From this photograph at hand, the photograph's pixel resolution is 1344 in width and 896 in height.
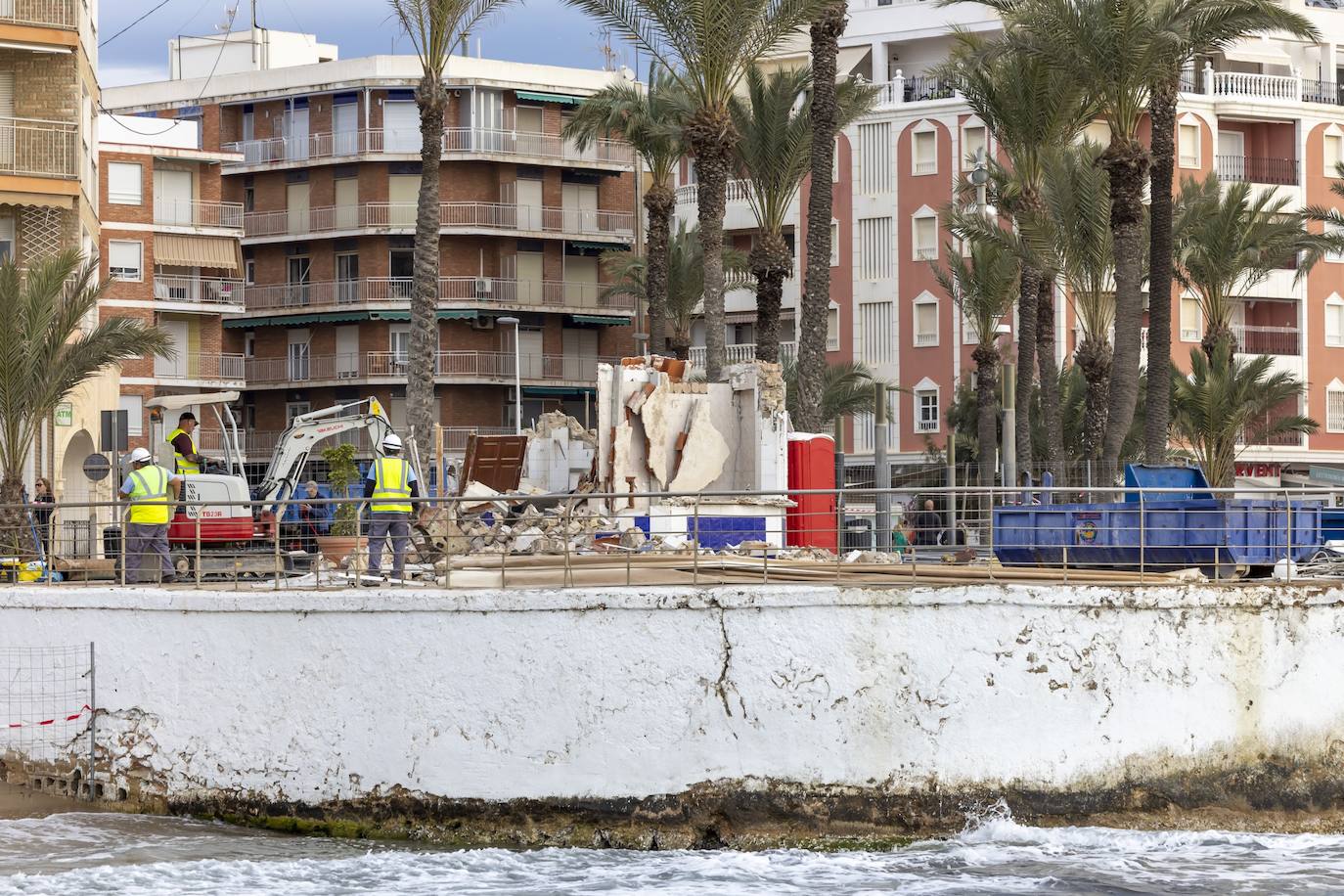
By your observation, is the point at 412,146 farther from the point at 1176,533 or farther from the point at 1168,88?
the point at 1176,533

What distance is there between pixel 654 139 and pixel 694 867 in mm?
29189

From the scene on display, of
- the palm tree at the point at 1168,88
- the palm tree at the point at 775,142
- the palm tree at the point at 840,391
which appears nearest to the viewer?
the palm tree at the point at 1168,88

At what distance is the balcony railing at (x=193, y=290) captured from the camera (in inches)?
2144

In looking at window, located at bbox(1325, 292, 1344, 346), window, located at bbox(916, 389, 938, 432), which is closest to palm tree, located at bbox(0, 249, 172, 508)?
window, located at bbox(916, 389, 938, 432)

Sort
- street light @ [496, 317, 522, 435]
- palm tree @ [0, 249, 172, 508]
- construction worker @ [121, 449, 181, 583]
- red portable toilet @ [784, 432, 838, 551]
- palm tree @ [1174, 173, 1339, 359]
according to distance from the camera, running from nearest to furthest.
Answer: construction worker @ [121, 449, 181, 583] < red portable toilet @ [784, 432, 838, 551] < palm tree @ [0, 249, 172, 508] < palm tree @ [1174, 173, 1339, 359] < street light @ [496, 317, 522, 435]

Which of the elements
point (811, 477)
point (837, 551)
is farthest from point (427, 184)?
point (837, 551)

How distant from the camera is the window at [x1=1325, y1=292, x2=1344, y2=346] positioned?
2152 inches

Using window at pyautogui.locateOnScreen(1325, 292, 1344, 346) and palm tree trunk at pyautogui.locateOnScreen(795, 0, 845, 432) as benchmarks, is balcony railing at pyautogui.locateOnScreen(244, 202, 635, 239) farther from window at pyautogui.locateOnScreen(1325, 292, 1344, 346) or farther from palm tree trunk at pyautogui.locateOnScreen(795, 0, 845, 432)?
palm tree trunk at pyautogui.locateOnScreen(795, 0, 845, 432)

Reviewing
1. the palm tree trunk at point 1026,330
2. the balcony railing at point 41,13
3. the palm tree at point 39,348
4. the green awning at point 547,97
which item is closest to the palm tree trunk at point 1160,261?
the palm tree trunk at point 1026,330

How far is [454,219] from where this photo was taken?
58938 millimetres

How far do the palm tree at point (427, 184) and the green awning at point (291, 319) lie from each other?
28959 mm

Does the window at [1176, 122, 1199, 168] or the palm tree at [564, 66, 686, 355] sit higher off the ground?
the window at [1176, 122, 1199, 168]

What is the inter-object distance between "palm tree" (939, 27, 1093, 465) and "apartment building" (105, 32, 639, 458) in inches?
1018

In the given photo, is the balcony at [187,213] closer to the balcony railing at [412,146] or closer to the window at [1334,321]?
the balcony railing at [412,146]
